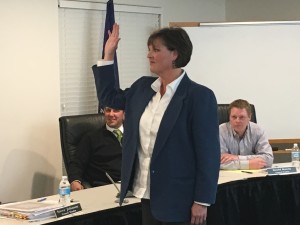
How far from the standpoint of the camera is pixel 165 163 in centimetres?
183

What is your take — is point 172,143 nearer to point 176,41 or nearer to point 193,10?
point 176,41

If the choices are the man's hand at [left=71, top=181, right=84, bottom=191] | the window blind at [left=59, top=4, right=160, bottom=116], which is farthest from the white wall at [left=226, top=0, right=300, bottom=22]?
the man's hand at [left=71, top=181, right=84, bottom=191]

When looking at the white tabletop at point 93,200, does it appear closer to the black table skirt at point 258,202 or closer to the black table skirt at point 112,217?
the black table skirt at point 112,217

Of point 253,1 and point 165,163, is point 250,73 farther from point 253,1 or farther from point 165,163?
point 165,163

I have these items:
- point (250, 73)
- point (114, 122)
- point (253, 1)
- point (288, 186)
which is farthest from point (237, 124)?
point (253, 1)

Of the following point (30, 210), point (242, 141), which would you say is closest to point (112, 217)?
point (30, 210)

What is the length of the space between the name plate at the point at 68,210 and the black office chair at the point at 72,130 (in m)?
1.13

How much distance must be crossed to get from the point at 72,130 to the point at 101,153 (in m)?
0.27

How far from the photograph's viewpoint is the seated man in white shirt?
3386mm

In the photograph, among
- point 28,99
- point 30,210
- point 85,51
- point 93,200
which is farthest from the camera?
point 85,51

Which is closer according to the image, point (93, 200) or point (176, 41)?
point (176, 41)

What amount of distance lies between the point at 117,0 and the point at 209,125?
2869mm

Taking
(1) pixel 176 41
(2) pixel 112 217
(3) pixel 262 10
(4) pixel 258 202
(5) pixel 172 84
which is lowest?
(4) pixel 258 202

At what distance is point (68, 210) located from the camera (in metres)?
2.30
